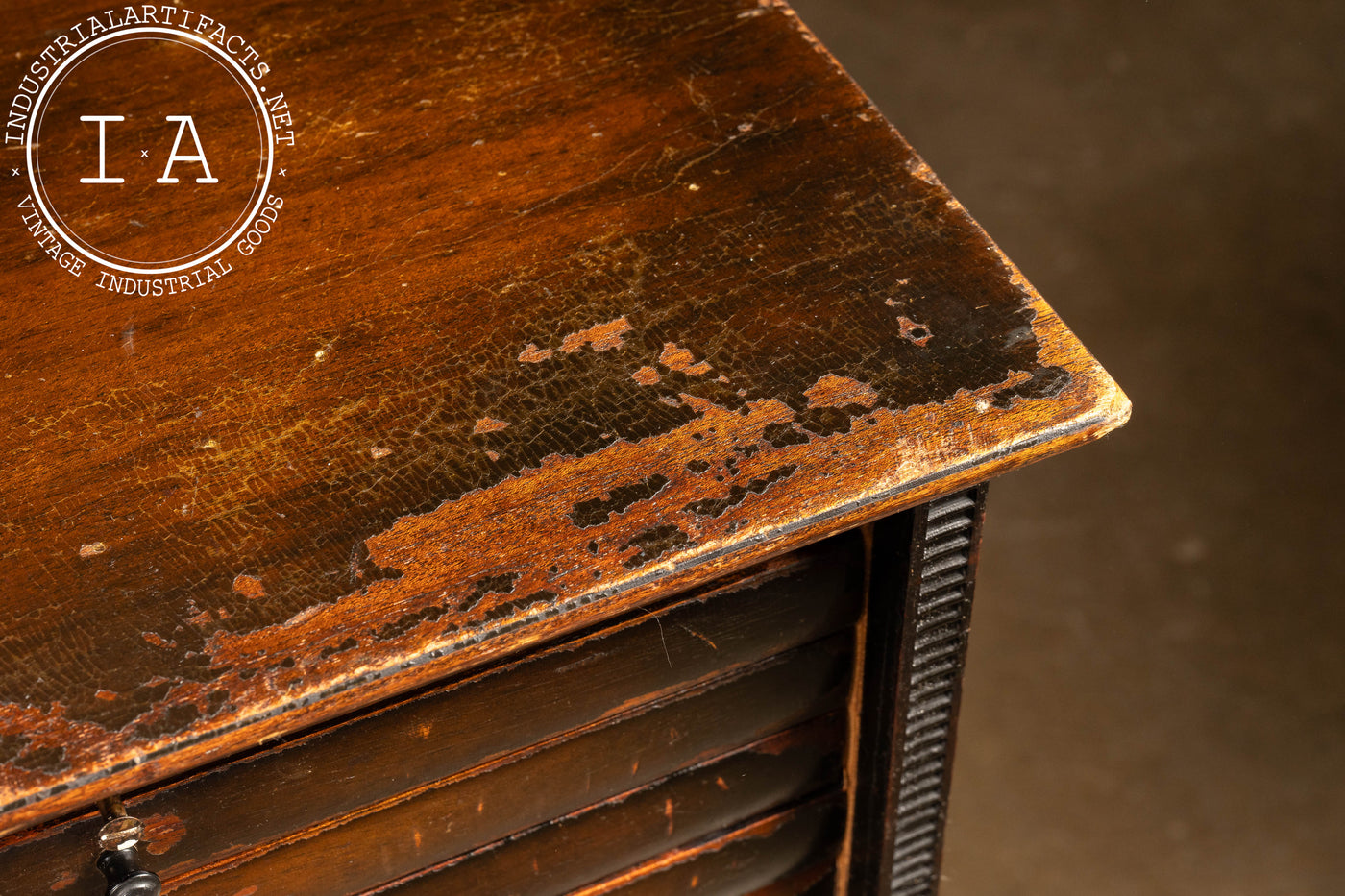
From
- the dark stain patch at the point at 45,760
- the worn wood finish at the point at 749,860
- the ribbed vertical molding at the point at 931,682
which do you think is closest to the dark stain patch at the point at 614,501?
the ribbed vertical molding at the point at 931,682

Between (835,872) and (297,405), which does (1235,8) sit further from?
(297,405)

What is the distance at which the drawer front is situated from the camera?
34.6 inches

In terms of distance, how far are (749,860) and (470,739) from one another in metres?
0.36

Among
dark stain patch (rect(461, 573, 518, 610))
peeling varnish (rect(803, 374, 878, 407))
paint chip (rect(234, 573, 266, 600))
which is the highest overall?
peeling varnish (rect(803, 374, 878, 407))

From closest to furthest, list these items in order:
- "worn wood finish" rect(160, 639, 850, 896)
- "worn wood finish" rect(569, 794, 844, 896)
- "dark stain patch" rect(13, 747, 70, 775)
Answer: "dark stain patch" rect(13, 747, 70, 775), "worn wood finish" rect(160, 639, 850, 896), "worn wood finish" rect(569, 794, 844, 896)

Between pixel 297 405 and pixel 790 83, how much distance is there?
0.49 meters

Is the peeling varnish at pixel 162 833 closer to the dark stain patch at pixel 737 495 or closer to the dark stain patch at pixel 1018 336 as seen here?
the dark stain patch at pixel 737 495

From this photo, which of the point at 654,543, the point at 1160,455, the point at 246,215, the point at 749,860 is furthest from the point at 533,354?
the point at 1160,455

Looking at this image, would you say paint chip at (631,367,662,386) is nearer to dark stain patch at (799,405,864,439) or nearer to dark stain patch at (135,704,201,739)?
dark stain patch at (799,405,864,439)

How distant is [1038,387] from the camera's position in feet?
2.91

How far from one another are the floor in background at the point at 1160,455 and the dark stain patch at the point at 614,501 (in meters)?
1.27

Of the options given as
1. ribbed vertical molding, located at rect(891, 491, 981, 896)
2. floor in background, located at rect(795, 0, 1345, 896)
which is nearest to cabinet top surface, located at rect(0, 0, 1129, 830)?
ribbed vertical molding, located at rect(891, 491, 981, 896)

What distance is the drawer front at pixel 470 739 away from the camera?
0.88 m

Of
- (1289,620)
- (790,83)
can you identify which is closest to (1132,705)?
(1289,620)
